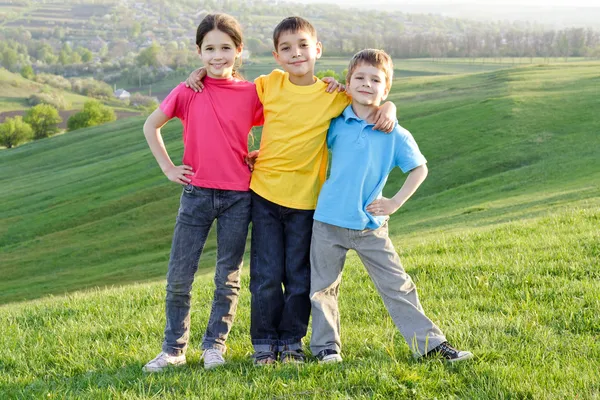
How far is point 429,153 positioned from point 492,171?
6.96 meters

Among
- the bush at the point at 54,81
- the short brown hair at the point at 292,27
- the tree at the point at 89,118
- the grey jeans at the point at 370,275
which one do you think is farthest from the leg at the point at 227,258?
the bush at the point at 54,81

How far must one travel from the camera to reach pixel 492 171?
118 feet

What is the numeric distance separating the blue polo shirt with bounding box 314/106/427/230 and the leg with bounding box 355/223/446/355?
0.15m

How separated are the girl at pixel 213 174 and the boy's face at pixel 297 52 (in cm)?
45

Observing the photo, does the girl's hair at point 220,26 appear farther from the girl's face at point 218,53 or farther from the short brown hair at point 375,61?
the short brown hair at point 375,61

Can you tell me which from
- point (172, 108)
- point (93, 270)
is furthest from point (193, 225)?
point (93, 270)

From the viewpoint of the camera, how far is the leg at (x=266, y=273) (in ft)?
19.1

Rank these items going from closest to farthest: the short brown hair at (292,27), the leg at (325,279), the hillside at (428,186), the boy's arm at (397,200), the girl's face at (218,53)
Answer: the boy's arm at (397,200) → the leg at (325,279) → the short brown hair at (292,27) → the girl's face at (218,53) → the hillside at (428,186)

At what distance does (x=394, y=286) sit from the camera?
5.46m

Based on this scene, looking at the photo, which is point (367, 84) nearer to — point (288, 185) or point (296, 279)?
point (288, 185)

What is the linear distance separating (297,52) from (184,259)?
2.20 meters

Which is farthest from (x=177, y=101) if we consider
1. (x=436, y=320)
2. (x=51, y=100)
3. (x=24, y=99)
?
(x=24, y=99)

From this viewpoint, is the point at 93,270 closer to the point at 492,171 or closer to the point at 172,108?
the point at 492,171

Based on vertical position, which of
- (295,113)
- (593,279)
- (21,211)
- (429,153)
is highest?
(295,113)
